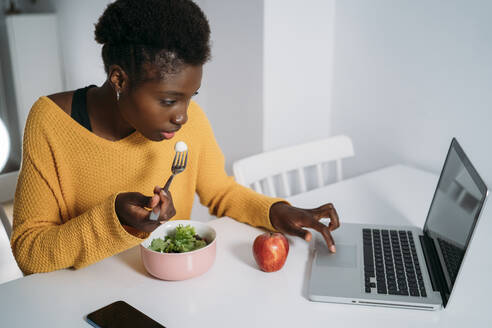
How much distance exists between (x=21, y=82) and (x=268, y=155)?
2.04 metres

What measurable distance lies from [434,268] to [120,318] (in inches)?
23.2

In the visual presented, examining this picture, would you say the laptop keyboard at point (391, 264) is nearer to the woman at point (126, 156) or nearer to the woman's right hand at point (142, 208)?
the woman at point (126, 156)

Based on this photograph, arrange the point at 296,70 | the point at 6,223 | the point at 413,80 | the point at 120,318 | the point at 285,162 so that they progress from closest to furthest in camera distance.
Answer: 1. the point at 120,318
2. the point at 6,223
3. the point at 285,162
4. the point at 413,80
5. the point at 296,70

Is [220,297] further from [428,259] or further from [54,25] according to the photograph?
[54,25]

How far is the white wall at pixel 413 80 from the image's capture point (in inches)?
57.2

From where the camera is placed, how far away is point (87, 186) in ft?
3.48

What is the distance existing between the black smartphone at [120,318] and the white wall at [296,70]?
1.09m

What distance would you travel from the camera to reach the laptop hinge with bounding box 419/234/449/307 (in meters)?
0.88

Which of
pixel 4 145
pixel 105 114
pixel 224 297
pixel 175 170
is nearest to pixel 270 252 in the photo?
pixel 224 297

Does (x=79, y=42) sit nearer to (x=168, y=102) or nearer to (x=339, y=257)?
(x=168, y=102)

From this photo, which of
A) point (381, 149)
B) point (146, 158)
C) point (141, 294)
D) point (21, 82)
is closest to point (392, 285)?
point (141, 294)

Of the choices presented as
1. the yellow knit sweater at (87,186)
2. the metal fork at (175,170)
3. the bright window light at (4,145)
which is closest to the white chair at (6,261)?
the yellow knit sweater at (87,186)

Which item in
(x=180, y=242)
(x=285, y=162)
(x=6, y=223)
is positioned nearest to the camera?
(x=180, y=242)

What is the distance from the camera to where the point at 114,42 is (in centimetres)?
88
